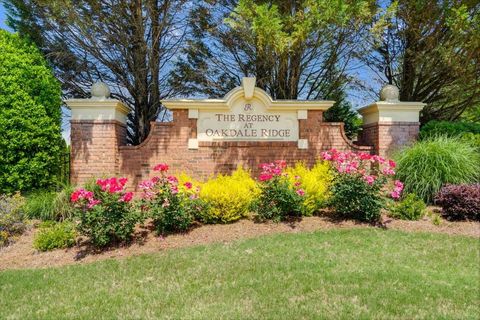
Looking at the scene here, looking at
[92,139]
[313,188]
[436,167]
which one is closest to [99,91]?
[92,139]

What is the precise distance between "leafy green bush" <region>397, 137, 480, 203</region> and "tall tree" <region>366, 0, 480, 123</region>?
2416 mm

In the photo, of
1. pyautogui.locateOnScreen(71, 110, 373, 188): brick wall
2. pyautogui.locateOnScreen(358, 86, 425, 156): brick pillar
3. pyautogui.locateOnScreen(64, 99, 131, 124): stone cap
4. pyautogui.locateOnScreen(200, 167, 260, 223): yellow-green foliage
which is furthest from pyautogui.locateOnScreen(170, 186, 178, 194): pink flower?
pyautogui.locateOnScreen(358, 86, 425, 156): brick pillar

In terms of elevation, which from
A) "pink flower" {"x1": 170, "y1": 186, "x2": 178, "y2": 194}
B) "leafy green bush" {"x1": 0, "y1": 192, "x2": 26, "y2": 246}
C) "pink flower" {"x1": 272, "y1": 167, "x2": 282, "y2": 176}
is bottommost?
"leafy green bush" {"x1": 0, "y1": 192, "x2": 26, "y2": 246}

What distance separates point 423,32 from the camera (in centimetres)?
977

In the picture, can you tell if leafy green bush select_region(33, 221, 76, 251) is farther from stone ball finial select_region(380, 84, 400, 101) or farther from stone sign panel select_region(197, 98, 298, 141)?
stone ball finial select_region(380, 84, 400, 101)

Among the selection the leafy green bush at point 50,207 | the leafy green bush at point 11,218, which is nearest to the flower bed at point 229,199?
the leafy green bush at point 50,207

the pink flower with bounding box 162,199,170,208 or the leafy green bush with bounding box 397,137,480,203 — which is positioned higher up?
the leafy green bush with bounding box 397,137,480,203

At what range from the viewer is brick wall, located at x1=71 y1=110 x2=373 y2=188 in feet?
26.4

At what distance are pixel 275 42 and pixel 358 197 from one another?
3.68 metres

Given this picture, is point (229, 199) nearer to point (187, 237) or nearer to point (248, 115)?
point (187, 237)

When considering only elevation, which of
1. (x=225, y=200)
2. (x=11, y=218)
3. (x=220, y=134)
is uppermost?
(x=220, y=134)

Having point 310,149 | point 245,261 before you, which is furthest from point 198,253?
point 310,149

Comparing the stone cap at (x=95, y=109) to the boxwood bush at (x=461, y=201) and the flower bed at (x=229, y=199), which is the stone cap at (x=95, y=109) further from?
the boxwood bush at (x=461, y=201)

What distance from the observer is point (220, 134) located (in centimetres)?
844
